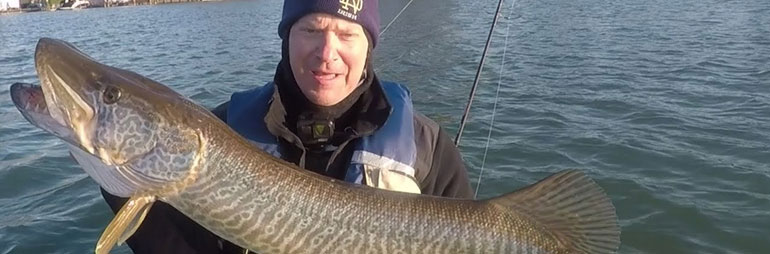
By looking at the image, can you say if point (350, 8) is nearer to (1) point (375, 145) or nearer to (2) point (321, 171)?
(1) point (375, 145)

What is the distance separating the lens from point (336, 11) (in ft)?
9.14

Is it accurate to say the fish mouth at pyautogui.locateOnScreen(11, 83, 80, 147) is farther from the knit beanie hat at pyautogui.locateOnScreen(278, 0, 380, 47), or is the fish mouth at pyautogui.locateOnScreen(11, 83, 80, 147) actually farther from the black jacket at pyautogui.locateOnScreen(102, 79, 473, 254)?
the knit beanie hat at pyautogui.locateOnScreen(278, 0, 380, 47)

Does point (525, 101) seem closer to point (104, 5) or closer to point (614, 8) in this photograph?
point (614, 8)

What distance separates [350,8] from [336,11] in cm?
8

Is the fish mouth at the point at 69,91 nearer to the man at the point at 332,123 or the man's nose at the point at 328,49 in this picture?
the man at the point at 332,123

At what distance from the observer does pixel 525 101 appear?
11438 millimetres

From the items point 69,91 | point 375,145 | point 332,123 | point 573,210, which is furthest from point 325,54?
point 573,210

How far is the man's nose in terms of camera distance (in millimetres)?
2717

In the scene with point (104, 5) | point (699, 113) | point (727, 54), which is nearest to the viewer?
point (699, 113)

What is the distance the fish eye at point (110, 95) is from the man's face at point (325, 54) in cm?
80

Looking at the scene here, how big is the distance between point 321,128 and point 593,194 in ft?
3.78

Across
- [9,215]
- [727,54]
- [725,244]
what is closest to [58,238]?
[9,215]

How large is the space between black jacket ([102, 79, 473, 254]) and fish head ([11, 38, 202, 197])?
53cm

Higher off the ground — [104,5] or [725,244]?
[725,244]
